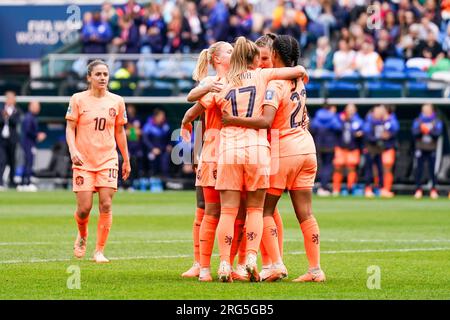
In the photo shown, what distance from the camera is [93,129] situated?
44.7 feet

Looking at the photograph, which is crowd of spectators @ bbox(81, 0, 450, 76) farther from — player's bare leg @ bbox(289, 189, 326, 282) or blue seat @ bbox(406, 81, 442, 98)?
player's bare leg @ bbox(289, 189, 326, 282)

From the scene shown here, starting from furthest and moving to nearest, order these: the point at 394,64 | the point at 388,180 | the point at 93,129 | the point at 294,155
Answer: the point at 394,64, the point at 388,180, the point at 93,129, the point at 294,155

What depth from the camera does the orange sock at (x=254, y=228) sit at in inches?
427

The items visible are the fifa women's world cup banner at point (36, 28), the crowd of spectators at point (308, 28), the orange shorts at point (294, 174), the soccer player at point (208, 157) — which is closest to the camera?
the orange shorts at point (294, 174)

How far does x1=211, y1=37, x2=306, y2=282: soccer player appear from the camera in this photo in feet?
35.6

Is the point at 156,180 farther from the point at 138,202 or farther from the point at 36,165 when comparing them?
the point at 138,202

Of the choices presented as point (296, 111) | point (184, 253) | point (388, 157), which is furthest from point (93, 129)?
point (388, 157)

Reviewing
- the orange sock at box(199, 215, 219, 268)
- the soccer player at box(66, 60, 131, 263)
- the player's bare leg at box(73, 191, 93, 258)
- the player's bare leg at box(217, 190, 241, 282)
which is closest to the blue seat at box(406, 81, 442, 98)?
the soccer player at box(66, 60, 131, 263)

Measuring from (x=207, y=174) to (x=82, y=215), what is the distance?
2.74m

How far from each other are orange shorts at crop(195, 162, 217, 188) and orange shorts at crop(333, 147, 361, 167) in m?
19.4

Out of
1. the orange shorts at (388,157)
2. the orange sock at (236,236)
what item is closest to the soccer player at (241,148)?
the orange sock at (236,236)

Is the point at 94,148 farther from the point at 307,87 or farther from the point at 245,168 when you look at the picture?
the point at 307,87

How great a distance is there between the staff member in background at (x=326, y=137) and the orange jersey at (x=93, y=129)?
17.2 m

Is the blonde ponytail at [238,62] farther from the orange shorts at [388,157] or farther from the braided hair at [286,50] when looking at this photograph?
the orange shorts at [388,157]
